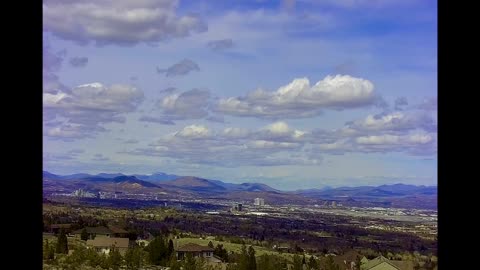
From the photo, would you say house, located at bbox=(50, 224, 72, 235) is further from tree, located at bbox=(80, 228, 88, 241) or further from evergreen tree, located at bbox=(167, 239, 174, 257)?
evergreen tree, located at bbox=(167, 239, 174, 257)

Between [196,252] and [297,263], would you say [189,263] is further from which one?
[297,263]

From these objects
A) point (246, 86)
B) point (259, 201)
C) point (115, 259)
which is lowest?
point (115, 259)

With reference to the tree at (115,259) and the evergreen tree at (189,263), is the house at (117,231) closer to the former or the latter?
the tree at (115,259)

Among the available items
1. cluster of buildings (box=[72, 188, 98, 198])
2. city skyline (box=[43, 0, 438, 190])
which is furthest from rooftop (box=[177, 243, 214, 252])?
cluster of buildings (box=[72, 188, 98, 198])

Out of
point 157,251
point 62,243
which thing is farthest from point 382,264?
point 62,243

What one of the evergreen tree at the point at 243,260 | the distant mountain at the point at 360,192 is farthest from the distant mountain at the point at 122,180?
the distant mountain at the point at 360,192
